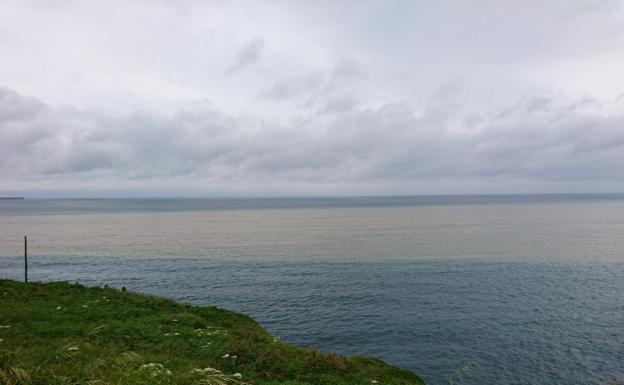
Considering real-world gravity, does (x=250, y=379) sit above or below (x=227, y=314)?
above

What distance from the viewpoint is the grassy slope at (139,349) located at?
42.3ft

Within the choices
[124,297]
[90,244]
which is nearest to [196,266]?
[124,297]

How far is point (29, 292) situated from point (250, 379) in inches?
1019

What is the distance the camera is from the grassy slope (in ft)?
42.3

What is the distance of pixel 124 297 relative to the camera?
2994cm

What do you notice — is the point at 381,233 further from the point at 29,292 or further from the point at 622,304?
the point at 29,292

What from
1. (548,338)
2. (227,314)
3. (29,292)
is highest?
(29,292)

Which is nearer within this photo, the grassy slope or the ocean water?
the grassy slope

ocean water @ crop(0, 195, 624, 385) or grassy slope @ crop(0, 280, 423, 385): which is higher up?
grassy slope @ crop(0, 280, 423, 385)

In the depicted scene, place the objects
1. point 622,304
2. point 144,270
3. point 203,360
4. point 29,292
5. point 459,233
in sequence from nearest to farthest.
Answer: point 203,360 → point 29,292 → point 622,304 → point 144,270 → point 459,233

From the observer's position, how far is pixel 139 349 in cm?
1827

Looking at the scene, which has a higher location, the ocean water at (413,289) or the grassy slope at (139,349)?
the grassy slope at (139,349)

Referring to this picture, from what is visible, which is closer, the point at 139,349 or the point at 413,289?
the point at 139,349

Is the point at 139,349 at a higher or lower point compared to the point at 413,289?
higher
